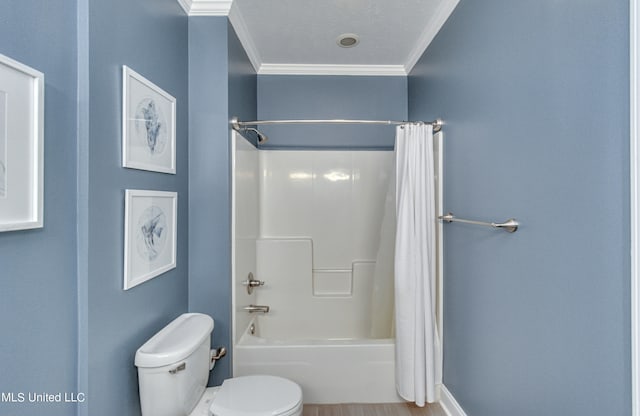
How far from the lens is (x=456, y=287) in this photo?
6.24ft

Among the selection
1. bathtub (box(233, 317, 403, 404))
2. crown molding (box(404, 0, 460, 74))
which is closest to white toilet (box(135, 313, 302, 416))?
bathtub (box(233, 317, 403, 404))

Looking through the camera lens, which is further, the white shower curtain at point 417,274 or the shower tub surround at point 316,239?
the shower tub surround at point 316,239

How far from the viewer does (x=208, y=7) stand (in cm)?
197

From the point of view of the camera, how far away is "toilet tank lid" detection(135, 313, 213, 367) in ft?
4.30

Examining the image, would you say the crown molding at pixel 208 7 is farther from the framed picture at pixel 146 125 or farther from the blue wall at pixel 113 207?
the framed picture at pixel 146 125

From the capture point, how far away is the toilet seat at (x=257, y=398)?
1.41 metres

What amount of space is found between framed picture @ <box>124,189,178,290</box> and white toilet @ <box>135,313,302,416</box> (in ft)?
0.88

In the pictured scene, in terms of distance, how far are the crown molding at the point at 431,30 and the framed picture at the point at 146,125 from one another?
1.53 m

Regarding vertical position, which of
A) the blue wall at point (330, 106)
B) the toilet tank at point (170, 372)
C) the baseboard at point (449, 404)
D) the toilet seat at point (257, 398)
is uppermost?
the blue wall at point (330, 106)

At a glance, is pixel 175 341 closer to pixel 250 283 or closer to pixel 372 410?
pixel 250 283

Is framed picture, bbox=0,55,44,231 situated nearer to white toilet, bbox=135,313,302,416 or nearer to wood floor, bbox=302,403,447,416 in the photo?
white toilet, bbox=135,313,302,416

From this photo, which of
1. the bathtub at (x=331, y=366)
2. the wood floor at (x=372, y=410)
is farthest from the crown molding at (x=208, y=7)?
the wood floor at (x=372, y=410)

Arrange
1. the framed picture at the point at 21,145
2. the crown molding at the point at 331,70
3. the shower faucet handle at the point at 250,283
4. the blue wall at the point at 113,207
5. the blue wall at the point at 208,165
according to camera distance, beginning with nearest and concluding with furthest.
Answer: the framed picture at the point at 21,145, the blue wall at the point at 113,207, the blue wall at the point at 208,165, the shower faucet handle at the point at 250,283, the crown molding at the point at 331,70

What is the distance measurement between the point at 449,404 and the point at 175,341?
150 centimetres
